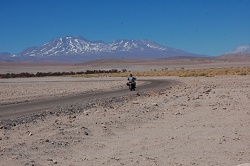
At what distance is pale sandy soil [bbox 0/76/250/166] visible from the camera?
877 cm

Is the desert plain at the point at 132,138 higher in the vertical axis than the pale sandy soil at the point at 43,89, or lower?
higher

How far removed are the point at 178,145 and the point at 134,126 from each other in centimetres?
320

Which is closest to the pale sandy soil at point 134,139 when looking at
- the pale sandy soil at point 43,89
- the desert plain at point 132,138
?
the desert plain at point 132,138

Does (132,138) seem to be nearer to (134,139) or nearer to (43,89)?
(134,139)

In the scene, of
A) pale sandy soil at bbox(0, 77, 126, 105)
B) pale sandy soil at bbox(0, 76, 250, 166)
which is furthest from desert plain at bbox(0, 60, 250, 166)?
pale sandy soil at bbox(0, 77, 126, 105)

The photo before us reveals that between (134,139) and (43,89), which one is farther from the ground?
(134,139)

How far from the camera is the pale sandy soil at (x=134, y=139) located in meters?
8.77

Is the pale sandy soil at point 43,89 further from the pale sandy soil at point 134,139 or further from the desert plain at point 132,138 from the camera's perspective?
the pale sandy soil at point 134,139

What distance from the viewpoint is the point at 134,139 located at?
1097 cm

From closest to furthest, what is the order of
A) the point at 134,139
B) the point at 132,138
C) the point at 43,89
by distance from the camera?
the point at 134,139
the point at 132,138
the point at 43,89

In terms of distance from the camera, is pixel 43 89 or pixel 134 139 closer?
pixel 134 139

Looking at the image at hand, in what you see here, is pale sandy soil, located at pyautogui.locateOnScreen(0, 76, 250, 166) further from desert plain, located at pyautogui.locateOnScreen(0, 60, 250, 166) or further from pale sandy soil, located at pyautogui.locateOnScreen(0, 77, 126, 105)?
pale sandy soil, located at pyautogui.locateOnScreen(0, 77, 126, 105)

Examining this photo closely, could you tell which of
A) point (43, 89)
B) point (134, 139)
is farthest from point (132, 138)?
point (43, 89)

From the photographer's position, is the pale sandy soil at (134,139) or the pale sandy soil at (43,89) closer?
the pale sandy soil at (134,139)
